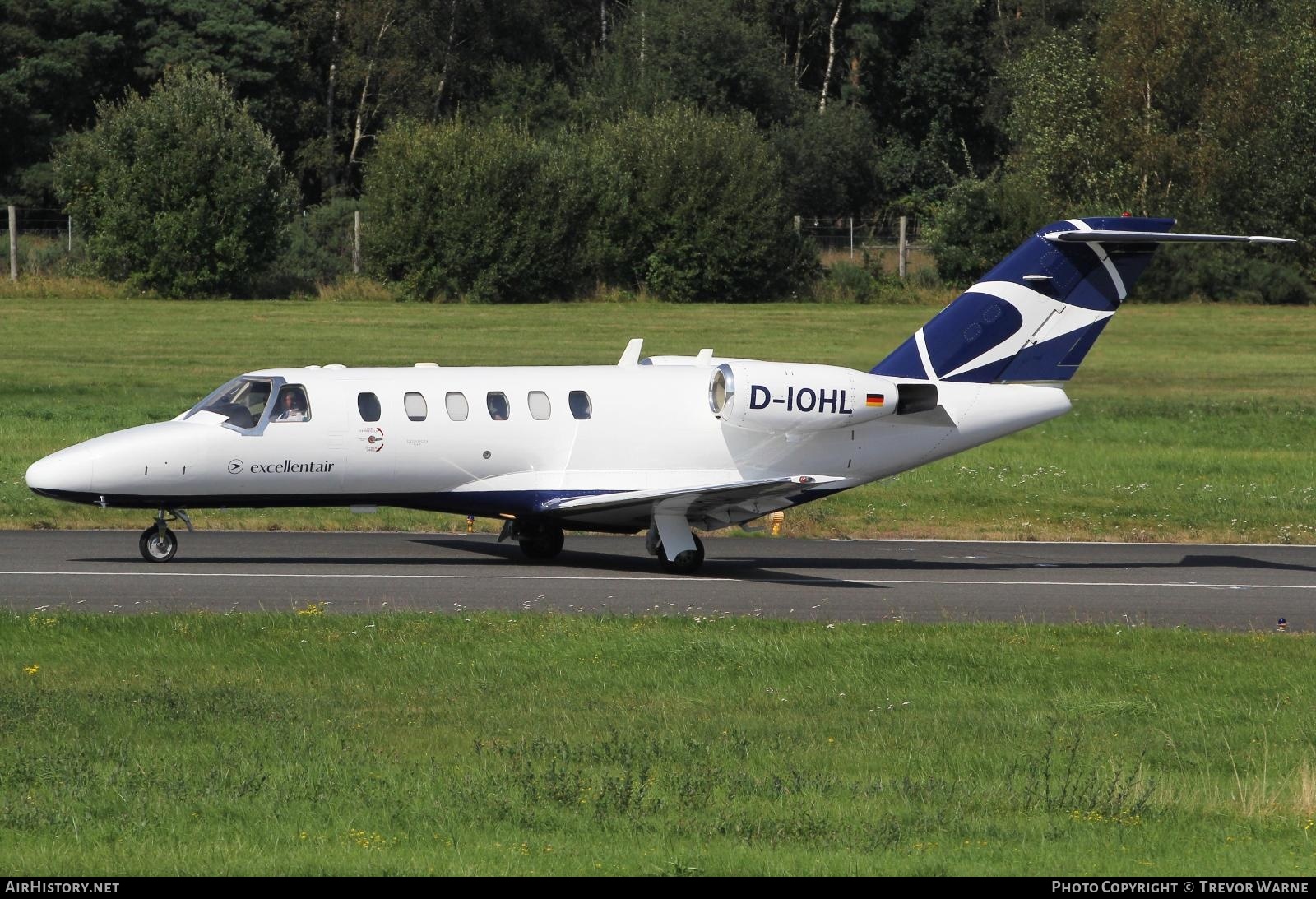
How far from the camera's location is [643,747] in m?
11.9

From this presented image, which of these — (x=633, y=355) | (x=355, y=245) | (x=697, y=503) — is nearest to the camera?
(x=697, y=503)

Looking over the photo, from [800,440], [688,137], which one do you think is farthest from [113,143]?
[800,440]

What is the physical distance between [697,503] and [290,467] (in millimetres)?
4739

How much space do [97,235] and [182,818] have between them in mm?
54116

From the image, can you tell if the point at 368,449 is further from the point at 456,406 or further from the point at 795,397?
the point at 795,397

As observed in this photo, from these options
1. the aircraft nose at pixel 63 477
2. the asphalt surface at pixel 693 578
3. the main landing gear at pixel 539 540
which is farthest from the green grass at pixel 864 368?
the aircraft nose at pixel 63 477

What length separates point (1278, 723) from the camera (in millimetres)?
12961

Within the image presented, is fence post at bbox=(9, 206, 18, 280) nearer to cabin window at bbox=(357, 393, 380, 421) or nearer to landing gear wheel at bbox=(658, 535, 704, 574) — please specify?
cabin window at bbox=(357, 393, 380, 421)

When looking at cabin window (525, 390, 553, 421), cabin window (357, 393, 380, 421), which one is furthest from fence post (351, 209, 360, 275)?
cabin window (357, 393, 380, 421)

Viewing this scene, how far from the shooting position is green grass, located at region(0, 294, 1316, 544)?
2686cm

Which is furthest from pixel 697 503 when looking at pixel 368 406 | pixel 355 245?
pixel 355 245

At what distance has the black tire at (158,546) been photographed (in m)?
20.8

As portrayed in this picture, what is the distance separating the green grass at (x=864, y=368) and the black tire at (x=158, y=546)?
4.21 meters

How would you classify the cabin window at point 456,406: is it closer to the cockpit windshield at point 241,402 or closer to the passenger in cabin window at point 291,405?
the passenger in cabin window at point 291,405
